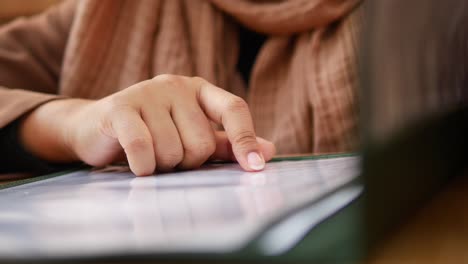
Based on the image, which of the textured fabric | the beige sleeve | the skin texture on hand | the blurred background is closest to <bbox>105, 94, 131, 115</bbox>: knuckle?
the skin texture on hand

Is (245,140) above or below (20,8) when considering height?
below

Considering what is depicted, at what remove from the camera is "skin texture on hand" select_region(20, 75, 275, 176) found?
349 mm

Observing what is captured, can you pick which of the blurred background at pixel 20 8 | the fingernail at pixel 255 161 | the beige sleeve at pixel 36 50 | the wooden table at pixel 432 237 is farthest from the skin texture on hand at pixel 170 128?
the blurred background at pixel 20 8

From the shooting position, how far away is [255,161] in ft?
1.13

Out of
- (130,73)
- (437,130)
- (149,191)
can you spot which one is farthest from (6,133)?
(437,130)

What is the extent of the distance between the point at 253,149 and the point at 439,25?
143mm

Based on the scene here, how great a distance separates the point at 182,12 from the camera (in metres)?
0.57

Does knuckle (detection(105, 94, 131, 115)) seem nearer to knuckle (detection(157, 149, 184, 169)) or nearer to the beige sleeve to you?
knuckle (detection(157, 149, 184, 169))

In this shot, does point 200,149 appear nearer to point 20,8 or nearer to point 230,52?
point 230,52

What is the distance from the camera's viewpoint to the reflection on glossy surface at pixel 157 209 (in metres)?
0.17

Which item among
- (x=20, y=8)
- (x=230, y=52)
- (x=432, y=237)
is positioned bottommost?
(x=432, y=237)

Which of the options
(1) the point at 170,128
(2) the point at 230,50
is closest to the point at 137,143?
(1) the point at 170,128

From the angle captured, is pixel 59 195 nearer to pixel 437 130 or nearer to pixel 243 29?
pixel 437 130

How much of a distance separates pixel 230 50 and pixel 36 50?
25 centimetres
